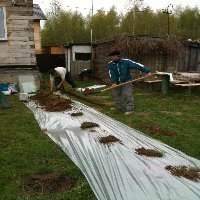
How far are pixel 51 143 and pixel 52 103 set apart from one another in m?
4.04

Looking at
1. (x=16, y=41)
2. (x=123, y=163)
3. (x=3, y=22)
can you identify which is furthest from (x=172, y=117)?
(x=3, y=22)

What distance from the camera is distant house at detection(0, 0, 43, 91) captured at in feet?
44.9

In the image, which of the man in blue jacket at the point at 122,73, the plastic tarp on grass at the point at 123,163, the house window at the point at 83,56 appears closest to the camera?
the plastic tarp on grass at the point at 123,163

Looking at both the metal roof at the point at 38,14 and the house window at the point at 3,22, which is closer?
the house window at the point at 3,22

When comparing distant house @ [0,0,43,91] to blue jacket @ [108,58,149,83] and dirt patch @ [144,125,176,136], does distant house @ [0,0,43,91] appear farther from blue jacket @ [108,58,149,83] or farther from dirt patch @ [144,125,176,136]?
dirt patch @ [144,125,176,136]

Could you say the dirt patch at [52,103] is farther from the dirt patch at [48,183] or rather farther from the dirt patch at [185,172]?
the dirt patch at [185,172]

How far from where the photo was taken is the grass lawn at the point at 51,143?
13.5 feet

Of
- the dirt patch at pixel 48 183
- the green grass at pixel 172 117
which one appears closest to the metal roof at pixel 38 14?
the green grass at pixel 172 117

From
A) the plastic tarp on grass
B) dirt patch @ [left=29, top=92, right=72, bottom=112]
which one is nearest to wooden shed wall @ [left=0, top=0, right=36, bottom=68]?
dirt patch @ [left=29, top=92, right=72, bottom=112]

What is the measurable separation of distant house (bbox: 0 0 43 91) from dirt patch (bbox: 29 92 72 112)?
10.5ft

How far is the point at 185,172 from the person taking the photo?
431cm

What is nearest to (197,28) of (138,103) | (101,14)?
(101,14)

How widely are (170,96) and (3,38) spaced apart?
23.9 feet

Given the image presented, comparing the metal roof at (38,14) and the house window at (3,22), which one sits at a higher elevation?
the metal roof at (38,14)
